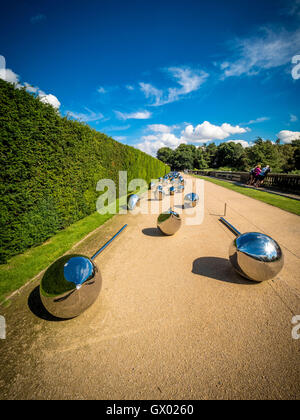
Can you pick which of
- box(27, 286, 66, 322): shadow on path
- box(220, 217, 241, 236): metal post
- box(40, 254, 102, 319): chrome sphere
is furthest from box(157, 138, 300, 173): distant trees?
box(27, 286, 66, 322): shadow on path

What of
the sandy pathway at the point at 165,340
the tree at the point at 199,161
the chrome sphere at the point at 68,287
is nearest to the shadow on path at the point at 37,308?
the sandy pathway at the point at 165,340

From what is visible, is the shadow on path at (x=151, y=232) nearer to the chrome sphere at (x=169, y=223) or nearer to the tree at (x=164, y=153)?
the chrome sphere at (x=169, y=223)

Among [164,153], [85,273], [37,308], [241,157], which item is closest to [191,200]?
[85,273]

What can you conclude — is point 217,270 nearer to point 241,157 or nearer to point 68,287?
point 68,287

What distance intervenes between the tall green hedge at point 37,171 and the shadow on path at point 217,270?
17.4ft

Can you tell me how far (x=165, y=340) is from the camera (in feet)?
8.20

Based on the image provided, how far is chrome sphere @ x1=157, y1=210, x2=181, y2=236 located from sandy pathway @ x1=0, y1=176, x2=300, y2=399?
1.72m

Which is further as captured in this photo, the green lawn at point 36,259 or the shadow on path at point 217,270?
the green lawn at point 36,259

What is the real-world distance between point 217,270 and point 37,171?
20.9ft

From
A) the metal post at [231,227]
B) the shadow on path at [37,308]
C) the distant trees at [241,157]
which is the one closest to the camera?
→ the shadow on path at [37,308]

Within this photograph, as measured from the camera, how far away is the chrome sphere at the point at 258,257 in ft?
10.8
